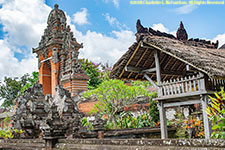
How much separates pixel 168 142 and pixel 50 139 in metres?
2.83

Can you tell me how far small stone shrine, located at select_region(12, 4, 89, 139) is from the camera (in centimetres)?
576

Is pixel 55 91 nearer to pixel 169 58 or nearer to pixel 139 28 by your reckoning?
pixel 139 28

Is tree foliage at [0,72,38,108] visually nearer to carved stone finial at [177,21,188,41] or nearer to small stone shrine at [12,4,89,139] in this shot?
small stone shrine at [12,4,89,139]

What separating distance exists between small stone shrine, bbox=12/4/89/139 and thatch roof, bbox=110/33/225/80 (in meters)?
3.11

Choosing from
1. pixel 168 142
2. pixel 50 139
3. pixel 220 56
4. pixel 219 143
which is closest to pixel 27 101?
pixel 50 139

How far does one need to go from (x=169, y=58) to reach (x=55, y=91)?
5923mm

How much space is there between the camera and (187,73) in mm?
12641

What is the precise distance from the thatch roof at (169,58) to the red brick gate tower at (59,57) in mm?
5310

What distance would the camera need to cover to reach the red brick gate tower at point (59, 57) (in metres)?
16.4

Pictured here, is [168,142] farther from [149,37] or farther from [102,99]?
[102,99]

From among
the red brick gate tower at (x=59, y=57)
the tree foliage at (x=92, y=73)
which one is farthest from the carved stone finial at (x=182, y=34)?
the tree foliage at (x=92, y=73)

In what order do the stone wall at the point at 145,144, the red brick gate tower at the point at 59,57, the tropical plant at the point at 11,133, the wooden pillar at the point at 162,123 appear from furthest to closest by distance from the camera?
the red brick gate tower at the point at 59,57 → the wooden pillar at the point at 162,123 → the tropical plant at the point at 11,133 → the stone wall at the point at 145,144

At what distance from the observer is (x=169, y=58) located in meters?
11.8

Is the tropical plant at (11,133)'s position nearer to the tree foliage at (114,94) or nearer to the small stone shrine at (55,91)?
the small stone shrine at (55,91)
